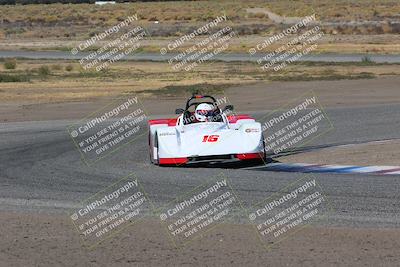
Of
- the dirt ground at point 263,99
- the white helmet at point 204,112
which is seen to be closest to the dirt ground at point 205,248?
the white helmet at point 204,112

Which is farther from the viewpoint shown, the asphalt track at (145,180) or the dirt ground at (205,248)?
the asphalt track at (145,180)

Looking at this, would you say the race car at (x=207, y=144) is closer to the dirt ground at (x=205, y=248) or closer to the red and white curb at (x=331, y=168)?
the red and white curb at (x=331, y=168)

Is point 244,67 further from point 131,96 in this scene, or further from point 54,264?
point 54,264

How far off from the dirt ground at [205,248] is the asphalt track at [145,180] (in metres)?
0.74

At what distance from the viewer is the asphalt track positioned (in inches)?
511

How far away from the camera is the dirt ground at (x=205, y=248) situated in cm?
1009

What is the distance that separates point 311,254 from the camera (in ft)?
33.8

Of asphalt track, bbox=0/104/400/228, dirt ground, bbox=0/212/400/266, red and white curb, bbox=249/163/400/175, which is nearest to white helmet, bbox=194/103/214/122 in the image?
asphalt track, bbox=0/104/400/228

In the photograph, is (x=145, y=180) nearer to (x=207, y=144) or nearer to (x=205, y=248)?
(x=207, y=144)

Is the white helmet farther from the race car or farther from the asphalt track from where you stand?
the asphalt track

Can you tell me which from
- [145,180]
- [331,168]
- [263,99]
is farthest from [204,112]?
[263,99]

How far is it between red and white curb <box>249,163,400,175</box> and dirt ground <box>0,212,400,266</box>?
197 inches

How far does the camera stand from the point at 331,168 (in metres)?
17.1

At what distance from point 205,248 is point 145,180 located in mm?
5079
